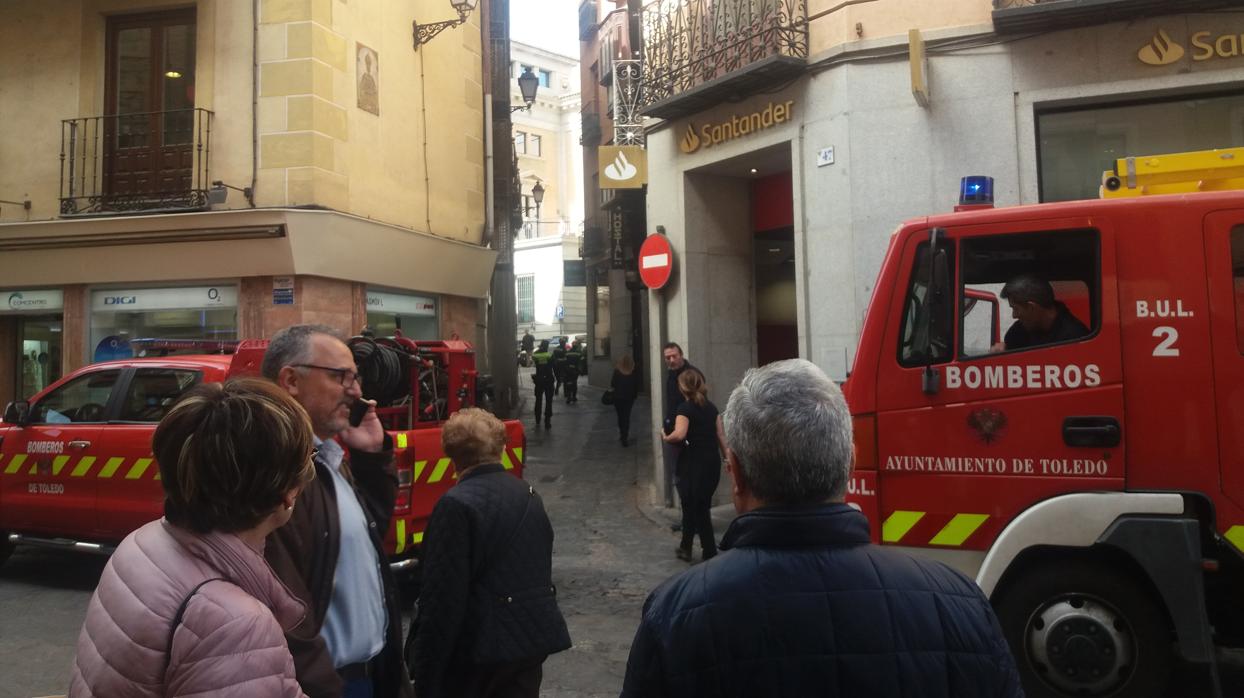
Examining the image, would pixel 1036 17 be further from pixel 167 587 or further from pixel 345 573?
pixel 167 587

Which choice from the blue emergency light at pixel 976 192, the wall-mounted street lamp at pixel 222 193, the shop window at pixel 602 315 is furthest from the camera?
the shop window at pixel 602 315

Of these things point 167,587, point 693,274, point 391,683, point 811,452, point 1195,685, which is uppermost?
point 693,274

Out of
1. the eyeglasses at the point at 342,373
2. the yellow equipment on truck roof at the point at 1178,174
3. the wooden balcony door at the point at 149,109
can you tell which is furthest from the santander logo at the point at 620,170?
the eyeglasses at the point at 342,373

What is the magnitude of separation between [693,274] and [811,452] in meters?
9.02

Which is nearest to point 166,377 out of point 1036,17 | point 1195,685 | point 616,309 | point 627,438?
point 1195,685

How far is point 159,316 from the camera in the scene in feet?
41.4

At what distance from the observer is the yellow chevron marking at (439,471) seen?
637cm

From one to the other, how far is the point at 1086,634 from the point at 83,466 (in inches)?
282

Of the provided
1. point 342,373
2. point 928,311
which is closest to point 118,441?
point 342,373

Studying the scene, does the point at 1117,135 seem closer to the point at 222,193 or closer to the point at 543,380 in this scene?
the point at 222,193

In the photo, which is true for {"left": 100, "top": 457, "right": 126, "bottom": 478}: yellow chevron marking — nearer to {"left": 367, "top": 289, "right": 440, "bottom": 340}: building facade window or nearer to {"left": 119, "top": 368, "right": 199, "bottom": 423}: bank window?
{"left": 119, "top": 368, "right": 199, "bottom": 423}: bank window

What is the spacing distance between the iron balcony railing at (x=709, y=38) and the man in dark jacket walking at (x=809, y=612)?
788 cm

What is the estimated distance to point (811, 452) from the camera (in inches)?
67.5

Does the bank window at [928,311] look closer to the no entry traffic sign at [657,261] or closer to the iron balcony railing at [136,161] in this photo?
the no entry traffic sign at [657,261]
